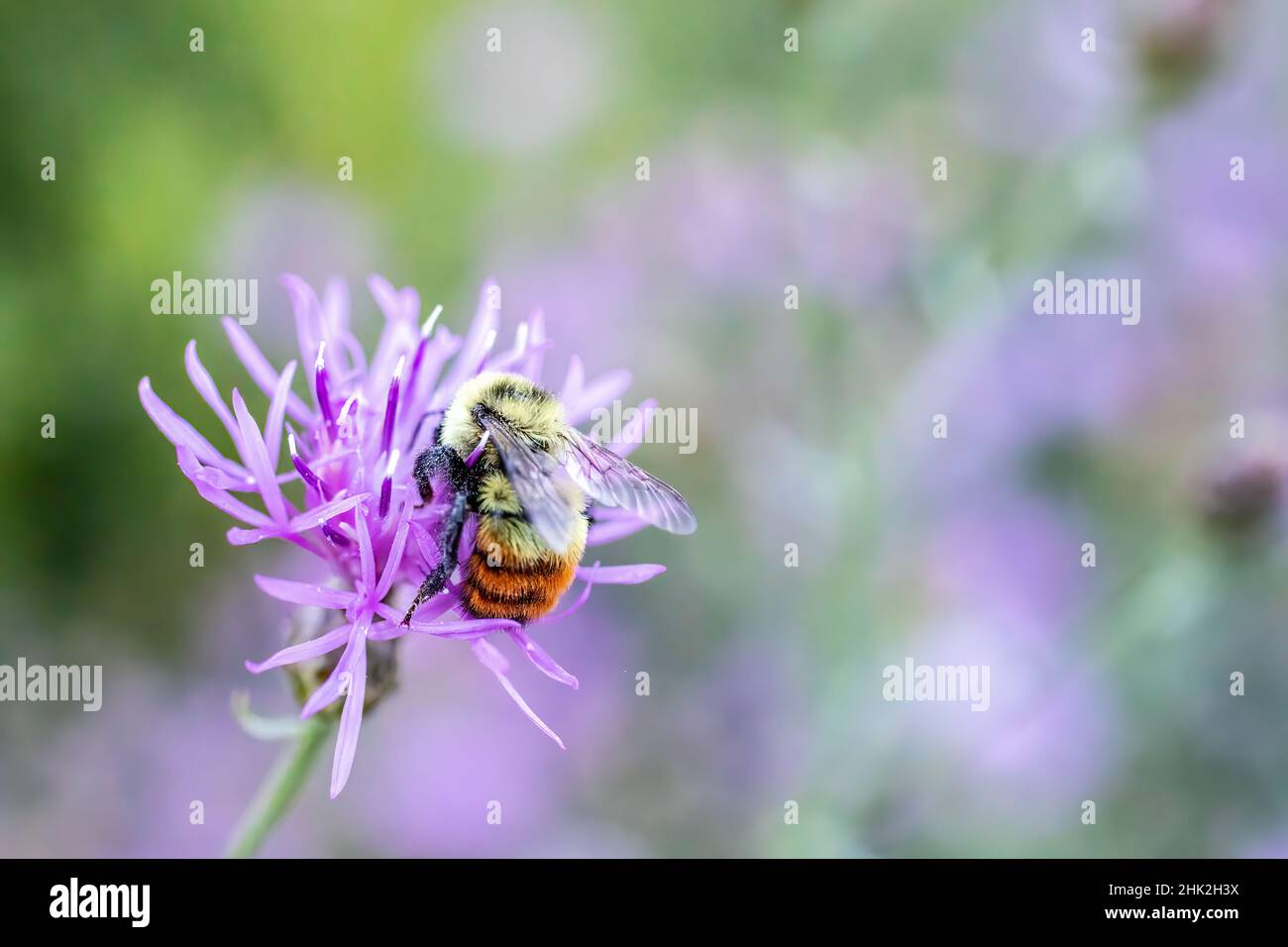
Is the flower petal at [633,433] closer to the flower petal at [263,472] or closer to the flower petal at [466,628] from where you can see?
the flower petal at [466,628]

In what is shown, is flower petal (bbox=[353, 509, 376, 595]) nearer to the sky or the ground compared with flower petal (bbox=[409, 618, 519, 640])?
nearer to the sky

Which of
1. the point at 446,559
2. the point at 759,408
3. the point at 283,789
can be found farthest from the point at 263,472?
the point at 759,408

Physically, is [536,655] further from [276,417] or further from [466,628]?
[276,417]

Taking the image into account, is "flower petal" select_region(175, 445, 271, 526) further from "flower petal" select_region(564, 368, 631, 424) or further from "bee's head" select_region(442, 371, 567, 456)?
"flower petal" select_region(564, 368, 631, 424)

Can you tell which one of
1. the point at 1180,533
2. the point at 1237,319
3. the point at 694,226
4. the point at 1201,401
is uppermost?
the point at 694,226

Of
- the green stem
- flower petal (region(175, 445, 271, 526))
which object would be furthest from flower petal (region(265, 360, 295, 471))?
the green stem

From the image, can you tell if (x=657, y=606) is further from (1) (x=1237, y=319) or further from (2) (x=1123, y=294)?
(1) (x=1237, y=319)
